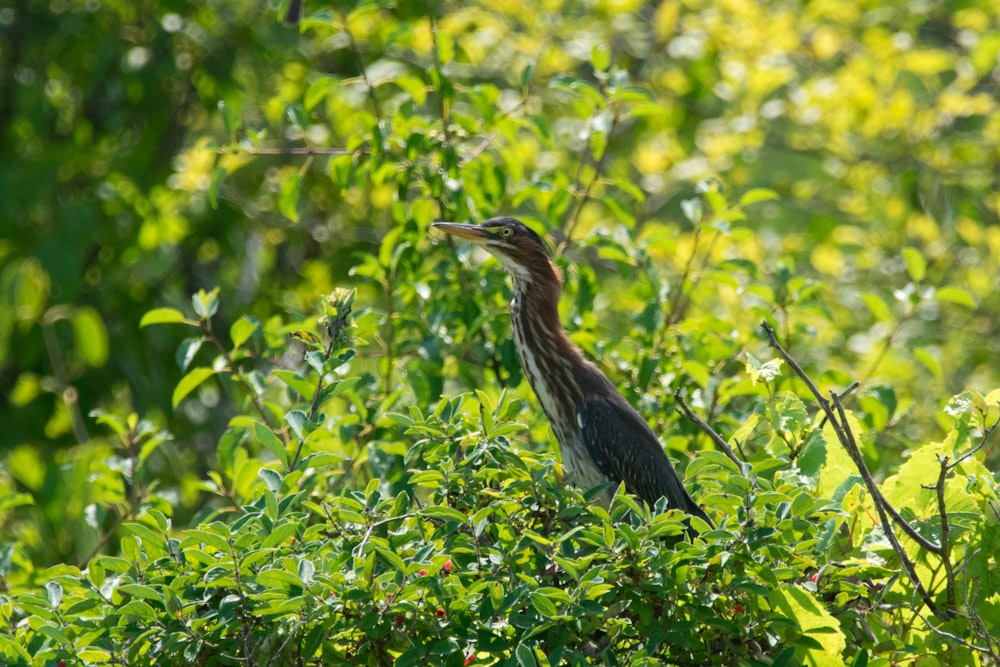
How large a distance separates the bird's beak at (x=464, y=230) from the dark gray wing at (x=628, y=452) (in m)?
0.72

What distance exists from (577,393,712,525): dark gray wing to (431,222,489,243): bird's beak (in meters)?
0.72

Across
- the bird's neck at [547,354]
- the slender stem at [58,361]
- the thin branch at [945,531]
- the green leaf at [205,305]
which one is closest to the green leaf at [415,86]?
the bird's neck at [547,354]

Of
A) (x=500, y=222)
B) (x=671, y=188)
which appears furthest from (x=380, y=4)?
(x=671, y=188)

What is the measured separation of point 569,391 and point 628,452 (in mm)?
346

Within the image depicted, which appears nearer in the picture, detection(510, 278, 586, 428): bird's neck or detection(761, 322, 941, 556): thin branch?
detection(761, 322, 941, 556): thin branch

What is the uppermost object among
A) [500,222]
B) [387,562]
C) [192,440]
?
[387,562]

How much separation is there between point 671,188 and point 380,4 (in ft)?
13.9

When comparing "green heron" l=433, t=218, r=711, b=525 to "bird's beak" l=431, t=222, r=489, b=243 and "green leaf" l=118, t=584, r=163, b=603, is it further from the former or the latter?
"green leaf" l=118, t=584, r=163, b=603

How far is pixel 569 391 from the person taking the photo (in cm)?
450

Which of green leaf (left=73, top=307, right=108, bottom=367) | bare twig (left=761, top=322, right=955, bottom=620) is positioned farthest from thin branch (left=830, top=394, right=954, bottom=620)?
green leaf (left=73, top=307, right=108, bottom=367)

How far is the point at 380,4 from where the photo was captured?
4.05 m

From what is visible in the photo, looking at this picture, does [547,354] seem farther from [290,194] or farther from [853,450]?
[853,450]

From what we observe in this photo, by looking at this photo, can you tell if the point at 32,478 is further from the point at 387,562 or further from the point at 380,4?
the point at 387,562

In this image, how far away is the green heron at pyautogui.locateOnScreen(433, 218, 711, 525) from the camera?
14.1 feet
